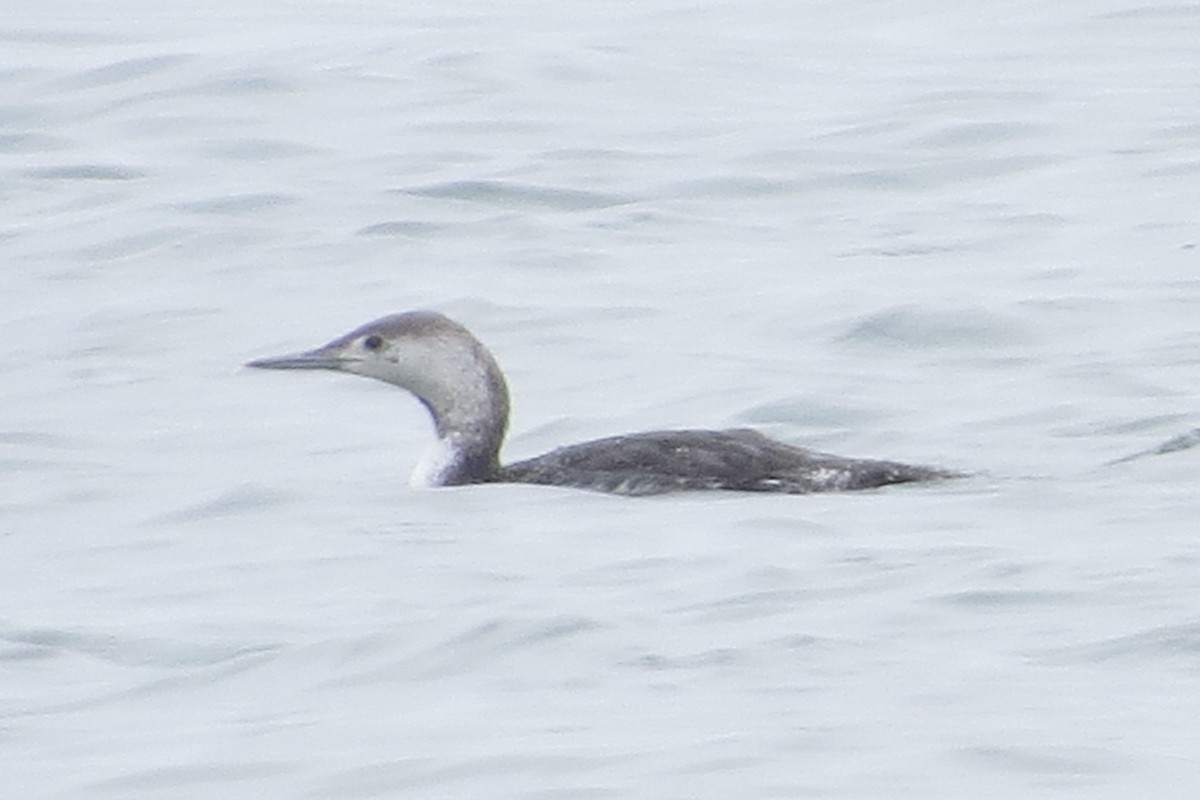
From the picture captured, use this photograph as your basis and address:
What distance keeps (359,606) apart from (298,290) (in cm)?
626

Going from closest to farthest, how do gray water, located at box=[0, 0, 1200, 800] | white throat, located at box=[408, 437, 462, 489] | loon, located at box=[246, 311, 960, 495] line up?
1. gray water, located at box=[0, 0, 1200, 800]
2. loon, located at box=[246, 311, 960, 495]
3. white throat, located at box=[408, 437, 462, 489]

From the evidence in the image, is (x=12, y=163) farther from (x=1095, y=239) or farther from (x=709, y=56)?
(x=1095, y=239)

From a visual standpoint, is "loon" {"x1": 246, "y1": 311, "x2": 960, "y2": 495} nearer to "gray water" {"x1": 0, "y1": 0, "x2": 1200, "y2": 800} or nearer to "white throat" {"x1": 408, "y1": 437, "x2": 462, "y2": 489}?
"white throat" {"x1": 408, "y1": 437, "x2": 462, "y2": 489}

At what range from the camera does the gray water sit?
369 inches

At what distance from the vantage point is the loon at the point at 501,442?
12.4 meters

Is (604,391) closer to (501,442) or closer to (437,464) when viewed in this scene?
(501,442)

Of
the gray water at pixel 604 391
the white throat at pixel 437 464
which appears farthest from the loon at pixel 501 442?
the gray water at pixel 604 391

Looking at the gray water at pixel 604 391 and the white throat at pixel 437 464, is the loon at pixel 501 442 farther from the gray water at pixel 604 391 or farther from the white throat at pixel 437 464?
the gray water at pixel 604 391

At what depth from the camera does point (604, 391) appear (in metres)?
15.0

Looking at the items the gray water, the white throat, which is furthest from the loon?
the gray water

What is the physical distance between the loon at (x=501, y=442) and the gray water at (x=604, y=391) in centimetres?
11

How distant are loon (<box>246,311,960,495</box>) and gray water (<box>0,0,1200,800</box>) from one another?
0.38ft

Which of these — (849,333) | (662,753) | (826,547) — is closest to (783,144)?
(849,333)

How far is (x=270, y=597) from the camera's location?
11219mm
